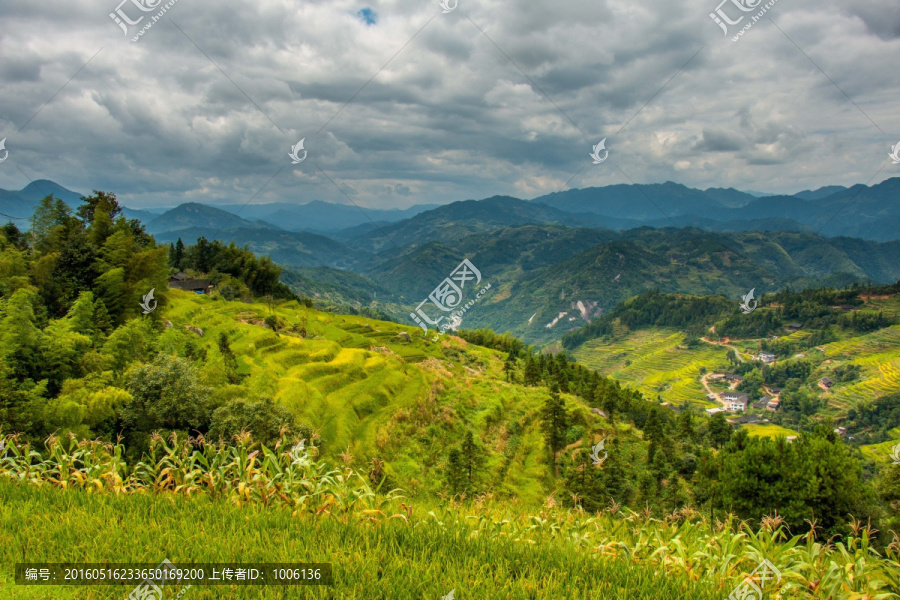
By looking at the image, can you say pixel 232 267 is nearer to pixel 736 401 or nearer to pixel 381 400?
pixel 381 400

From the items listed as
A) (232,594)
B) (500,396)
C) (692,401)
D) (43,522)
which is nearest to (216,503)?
(43,522)

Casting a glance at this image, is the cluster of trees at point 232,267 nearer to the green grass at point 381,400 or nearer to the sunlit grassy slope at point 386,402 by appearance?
the green grass at point 381,400

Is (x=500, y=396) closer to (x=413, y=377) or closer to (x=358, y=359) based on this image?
(x=413, y=377)

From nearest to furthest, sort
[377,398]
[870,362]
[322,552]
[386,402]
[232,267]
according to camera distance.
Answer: [322,552], [377,398], [386,402], [232,267], [870,362]

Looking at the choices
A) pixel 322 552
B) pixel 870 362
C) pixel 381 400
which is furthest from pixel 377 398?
pixel 870 362

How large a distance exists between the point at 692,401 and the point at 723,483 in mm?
145102

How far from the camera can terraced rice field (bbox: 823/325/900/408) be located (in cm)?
14400

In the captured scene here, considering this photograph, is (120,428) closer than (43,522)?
No

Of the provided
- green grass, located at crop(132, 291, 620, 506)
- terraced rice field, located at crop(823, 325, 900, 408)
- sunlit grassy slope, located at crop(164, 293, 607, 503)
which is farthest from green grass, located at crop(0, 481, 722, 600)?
terraced rice field, located at crop(823, 325, 900, 408)

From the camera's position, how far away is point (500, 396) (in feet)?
129

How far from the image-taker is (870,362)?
163 metres

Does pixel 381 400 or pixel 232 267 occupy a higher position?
pixel 232 267

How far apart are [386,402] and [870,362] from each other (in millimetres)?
207531

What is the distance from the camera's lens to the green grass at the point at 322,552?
3248 mm
